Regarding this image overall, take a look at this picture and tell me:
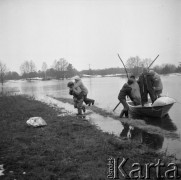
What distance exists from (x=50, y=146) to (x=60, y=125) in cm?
285

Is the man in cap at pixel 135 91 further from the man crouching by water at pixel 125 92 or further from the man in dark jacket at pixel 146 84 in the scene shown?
the man in dark jacket at pixel 146 84

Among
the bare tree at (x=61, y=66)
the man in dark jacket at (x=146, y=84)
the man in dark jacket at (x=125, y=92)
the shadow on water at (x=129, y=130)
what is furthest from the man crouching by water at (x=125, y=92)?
the bare tree at (x=61, y=66)

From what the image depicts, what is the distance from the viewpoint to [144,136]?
8281 mm

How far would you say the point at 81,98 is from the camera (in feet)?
41.2

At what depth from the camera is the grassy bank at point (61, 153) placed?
192 inches

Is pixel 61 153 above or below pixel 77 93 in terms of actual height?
below

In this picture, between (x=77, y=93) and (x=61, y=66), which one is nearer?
(x=77, y=93)

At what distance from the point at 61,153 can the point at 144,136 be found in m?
3.69

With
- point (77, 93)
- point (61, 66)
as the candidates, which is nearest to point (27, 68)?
point (61, 66)

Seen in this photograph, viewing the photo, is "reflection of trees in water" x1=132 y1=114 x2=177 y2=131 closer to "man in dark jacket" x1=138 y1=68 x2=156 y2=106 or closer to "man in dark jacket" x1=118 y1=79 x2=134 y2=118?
→ "man in dark jacket" x1=118 y1=79 x2=134 y2=118

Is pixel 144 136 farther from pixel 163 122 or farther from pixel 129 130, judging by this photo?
pixel 163 122

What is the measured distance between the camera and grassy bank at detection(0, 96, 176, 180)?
488 cm

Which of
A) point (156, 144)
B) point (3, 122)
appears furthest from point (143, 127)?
point (3, 122)

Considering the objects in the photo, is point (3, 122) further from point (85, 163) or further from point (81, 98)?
point (85, 163)
